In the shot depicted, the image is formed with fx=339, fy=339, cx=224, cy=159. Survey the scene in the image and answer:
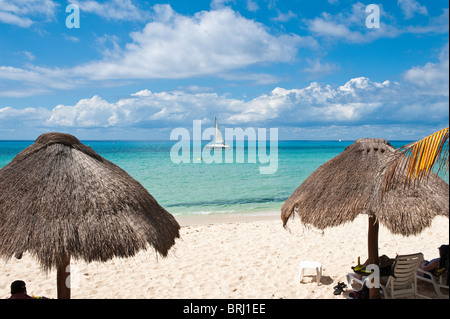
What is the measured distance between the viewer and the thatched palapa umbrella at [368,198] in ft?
18.3

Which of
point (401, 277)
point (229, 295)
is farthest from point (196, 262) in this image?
point (401, 277)

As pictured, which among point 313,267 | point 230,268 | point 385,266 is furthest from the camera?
point 230,268

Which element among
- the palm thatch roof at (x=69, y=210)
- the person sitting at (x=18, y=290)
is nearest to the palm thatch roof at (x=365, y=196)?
the palm thatch roof at (x=69, y=210)

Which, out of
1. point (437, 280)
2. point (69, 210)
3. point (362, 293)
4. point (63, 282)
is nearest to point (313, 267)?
point (362, 293)

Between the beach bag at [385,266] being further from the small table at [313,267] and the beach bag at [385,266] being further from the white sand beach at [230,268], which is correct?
the small table at [313,267]

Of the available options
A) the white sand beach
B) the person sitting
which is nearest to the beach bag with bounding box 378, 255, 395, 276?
the white sand beach

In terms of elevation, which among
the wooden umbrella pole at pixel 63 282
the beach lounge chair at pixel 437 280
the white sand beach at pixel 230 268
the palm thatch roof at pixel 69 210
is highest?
the palm thatch roof at pixel 69 210

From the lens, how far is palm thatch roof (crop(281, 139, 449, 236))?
5566 mm

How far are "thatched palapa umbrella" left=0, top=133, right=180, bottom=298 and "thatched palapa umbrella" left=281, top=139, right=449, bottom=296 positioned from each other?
9.22 feet

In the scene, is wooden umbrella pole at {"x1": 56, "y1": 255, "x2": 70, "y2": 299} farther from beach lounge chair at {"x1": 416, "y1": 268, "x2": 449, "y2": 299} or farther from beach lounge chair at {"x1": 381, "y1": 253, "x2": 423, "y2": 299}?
beach lounge chair at {"x1": 416, "y1": 268, "x2": 449, "y2": 299}

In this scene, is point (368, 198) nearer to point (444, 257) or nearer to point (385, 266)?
point (385, 266)

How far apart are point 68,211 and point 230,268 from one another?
4364mm

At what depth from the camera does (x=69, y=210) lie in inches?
178

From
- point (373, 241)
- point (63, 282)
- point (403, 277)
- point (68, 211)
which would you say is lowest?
point (403, 277)
